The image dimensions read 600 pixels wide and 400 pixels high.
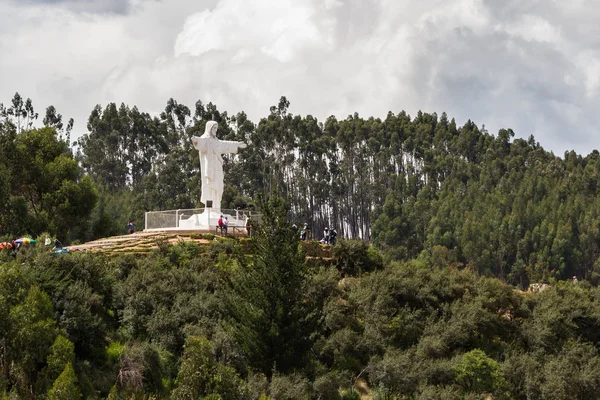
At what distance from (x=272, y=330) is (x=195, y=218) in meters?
12.4

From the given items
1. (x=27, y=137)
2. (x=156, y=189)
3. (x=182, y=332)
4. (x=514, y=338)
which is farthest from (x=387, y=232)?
(x=182, y=332)

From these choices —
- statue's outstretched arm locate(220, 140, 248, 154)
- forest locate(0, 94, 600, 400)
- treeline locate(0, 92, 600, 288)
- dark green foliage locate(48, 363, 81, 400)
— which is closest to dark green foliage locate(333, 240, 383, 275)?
forest locate(0, 94, 600, 400)

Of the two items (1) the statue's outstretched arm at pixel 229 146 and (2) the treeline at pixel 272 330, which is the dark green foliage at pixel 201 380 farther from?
(1) the statue's outstretched arm at pixel 229 146

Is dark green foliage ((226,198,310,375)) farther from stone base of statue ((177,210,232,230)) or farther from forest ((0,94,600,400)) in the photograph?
stone base of statue ((177,210,232,230))

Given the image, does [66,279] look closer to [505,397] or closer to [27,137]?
[505,397]

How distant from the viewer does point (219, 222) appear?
3478 centimetres

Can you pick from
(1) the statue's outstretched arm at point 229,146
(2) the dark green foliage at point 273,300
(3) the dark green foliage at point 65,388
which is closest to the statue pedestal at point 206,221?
(1) the statue's outstretched arm at point 229,146

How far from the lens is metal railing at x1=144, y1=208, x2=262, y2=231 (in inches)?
1417

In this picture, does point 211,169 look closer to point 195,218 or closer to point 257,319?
point 195,218

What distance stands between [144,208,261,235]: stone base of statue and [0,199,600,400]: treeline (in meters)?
3.29

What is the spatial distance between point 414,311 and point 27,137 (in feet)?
76.9

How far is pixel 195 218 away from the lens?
36.5 metres

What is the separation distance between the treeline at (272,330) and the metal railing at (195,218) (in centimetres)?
368

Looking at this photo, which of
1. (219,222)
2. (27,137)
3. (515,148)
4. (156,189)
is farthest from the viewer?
(515,148)
